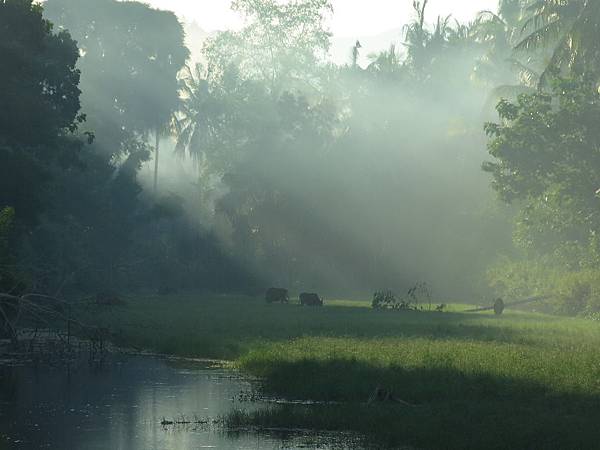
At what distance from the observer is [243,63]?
316ft

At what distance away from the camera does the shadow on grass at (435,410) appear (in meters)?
20.4

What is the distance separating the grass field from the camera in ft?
69.9

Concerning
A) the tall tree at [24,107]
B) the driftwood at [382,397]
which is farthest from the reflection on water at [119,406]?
the tall tree at [24,107]

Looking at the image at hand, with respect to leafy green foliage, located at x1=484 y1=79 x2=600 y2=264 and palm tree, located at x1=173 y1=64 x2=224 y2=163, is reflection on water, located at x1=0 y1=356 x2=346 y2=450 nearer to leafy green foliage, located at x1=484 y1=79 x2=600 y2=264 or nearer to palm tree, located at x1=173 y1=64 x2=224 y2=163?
leafy green foliage, located at x1=484 y1=79 x2=600 y2=264

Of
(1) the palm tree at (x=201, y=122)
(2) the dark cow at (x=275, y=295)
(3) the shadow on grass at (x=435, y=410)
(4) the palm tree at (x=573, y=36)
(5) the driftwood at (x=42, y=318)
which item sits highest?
(1) the palm tree at (x=201, y=122)

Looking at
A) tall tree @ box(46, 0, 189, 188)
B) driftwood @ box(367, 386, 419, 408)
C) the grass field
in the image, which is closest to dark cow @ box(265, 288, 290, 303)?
the grass field

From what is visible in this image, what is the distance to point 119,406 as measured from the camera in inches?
1041

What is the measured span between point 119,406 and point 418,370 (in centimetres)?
748

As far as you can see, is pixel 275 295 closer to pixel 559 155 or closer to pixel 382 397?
pixel 559 155

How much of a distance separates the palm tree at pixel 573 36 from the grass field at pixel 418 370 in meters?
16.6

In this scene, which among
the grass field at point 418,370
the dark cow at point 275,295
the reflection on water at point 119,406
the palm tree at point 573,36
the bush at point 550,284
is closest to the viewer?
the grass field at point 418,370

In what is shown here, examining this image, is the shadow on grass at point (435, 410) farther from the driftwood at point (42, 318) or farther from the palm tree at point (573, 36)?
the palm tree at point (573, 36)

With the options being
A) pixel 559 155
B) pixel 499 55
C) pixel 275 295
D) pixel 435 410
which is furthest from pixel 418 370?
pixel 499 55

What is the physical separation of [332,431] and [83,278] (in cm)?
4953
